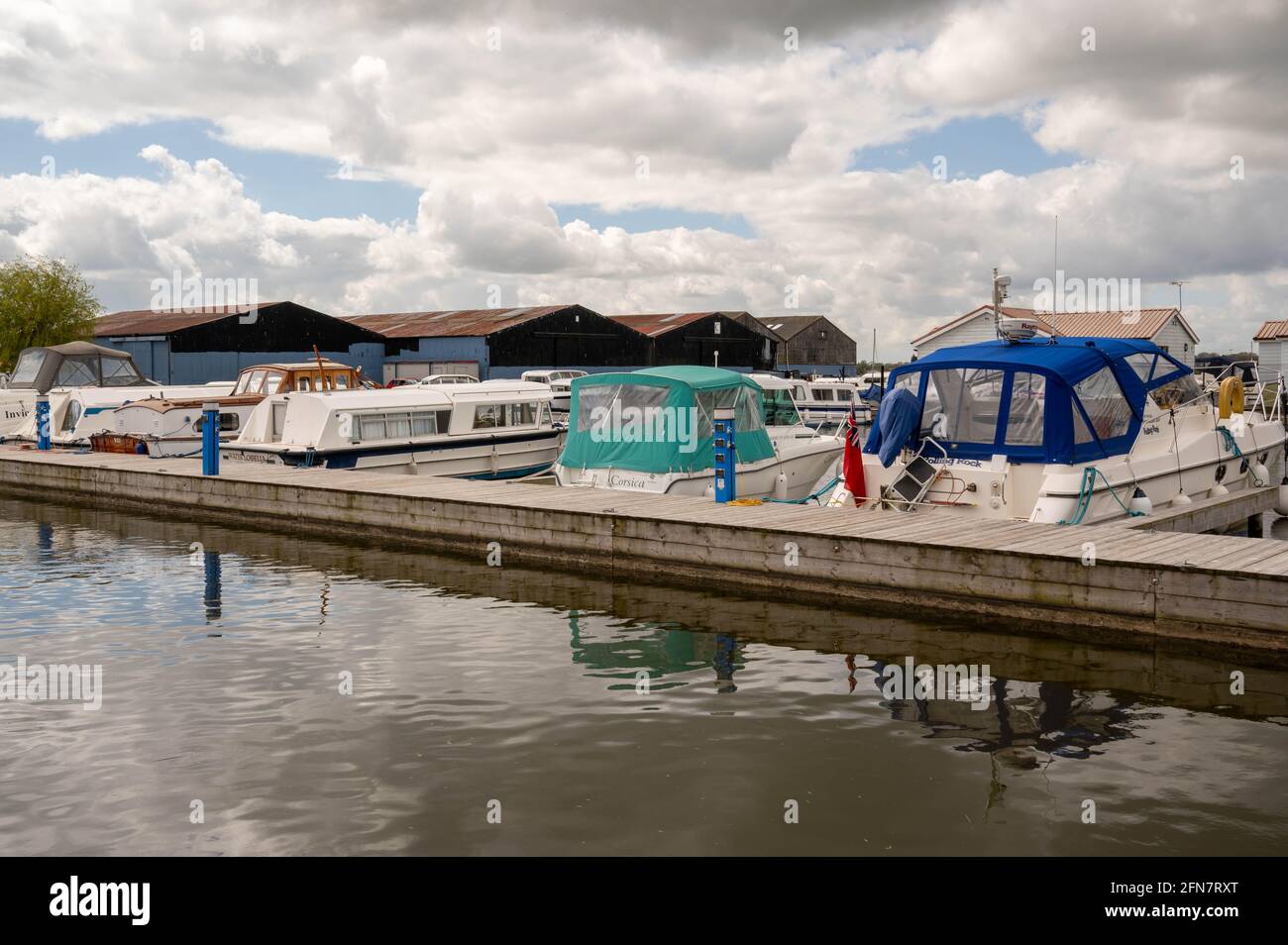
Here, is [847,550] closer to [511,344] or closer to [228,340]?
[511,344]

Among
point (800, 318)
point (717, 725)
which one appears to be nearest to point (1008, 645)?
point (717, 725)

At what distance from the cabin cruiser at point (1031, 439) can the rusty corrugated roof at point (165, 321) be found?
39.1 meters

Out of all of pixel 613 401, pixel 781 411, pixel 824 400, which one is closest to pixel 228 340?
pixel 824 400

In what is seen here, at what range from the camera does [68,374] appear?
32.2 meters

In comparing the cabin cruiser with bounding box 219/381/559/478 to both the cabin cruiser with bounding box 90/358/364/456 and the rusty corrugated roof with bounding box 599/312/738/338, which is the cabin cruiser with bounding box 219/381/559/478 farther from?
the rusty corrugated roof with bounding box 599/312/738/338

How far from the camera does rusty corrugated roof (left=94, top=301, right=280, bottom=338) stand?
49719 millimetres

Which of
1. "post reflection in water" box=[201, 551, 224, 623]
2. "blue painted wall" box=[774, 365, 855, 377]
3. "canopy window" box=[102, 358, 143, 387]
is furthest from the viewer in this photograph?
"blue painted wall" box=[774, 365, 855, 377]

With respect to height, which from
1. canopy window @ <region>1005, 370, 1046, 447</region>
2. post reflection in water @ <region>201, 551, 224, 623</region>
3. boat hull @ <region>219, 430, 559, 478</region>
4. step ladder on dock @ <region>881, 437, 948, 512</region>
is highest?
canopy window @ <region>1005, 370, 1046, 447</region>

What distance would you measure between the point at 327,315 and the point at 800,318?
33.7m

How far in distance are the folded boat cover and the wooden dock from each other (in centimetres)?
98

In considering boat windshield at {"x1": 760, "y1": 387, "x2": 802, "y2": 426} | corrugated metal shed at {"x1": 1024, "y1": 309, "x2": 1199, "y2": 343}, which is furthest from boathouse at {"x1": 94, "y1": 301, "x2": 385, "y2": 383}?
corrugated metal shed at {"x1": 1024, "y1": 309, "x2": 1199, "y2": 343}

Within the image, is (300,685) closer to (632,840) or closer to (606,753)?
(606,753)

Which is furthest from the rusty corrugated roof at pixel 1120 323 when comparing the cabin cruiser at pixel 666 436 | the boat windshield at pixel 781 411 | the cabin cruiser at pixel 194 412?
the cabin cruiser at pixel 194 412

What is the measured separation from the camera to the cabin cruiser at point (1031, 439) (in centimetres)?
1450
